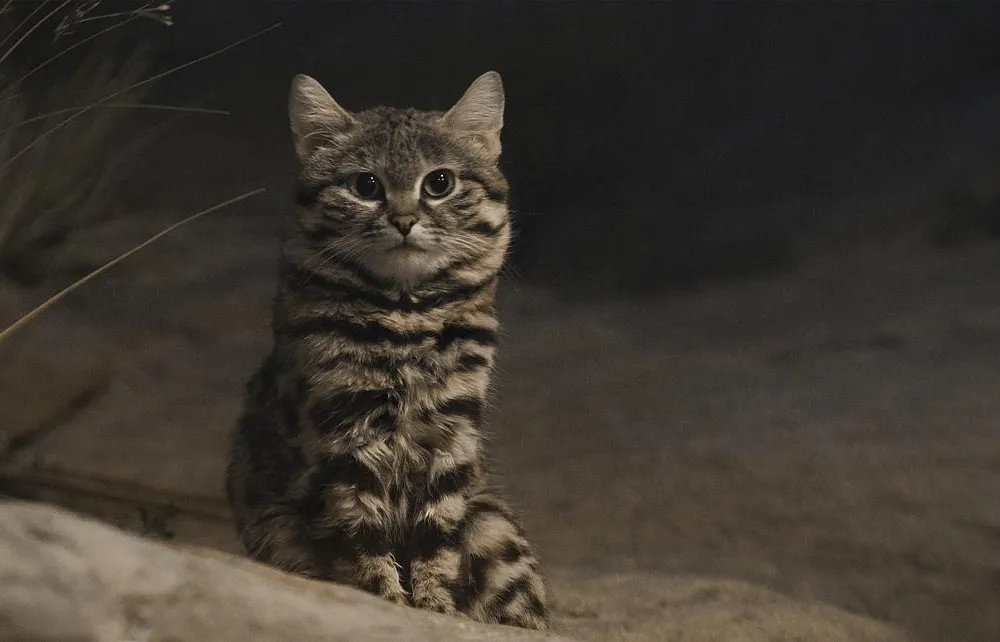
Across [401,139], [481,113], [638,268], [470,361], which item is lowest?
[470,361]

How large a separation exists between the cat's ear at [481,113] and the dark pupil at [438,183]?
7.3 inches

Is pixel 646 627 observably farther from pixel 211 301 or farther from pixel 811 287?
pixel 211 301

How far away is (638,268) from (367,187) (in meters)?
2.70

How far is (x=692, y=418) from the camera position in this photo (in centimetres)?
417

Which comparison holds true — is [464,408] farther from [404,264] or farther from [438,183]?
[438,183]

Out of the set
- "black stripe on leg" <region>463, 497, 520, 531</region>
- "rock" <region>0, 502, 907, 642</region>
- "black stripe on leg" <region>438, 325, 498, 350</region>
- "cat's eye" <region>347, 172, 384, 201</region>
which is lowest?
"black stripe on leg" <region>463, 497, 520, 531</region>

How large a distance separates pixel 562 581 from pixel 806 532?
2.54 ft

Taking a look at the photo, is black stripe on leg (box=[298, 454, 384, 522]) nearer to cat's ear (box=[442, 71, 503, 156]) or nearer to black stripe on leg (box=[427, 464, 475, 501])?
black stripe on leg (box=[427, 464, 475, 501])

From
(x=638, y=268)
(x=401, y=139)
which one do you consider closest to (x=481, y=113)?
(x=401, y=139)

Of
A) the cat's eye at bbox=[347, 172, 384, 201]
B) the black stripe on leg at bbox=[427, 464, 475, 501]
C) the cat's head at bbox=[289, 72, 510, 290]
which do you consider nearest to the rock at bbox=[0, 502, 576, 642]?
the black stripe on leg at bbox=[427, 464, 475, 501]

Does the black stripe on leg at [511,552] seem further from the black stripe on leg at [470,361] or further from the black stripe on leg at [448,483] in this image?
the black stripe on leg at [470,361]

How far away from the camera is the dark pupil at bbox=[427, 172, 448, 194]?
2.64 m

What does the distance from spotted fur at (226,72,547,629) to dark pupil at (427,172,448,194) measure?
2 cm

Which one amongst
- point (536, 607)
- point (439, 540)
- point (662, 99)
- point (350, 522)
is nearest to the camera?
point (350, 522)
